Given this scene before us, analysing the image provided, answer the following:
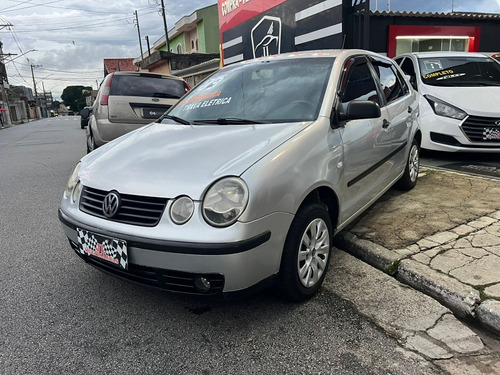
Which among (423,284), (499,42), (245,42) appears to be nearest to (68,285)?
(423,284)

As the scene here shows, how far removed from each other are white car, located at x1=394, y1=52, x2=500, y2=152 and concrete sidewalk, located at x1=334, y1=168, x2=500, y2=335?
43.7 inches

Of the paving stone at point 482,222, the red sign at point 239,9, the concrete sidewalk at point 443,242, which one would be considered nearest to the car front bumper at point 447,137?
the concrete sidewalk at point 443,242

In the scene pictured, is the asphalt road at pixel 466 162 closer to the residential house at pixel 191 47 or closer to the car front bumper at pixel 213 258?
the car front bumper at pixel 213 258

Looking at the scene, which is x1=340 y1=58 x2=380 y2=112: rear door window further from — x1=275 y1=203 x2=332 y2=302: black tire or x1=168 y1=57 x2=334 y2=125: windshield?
x1=275 y1=203 x2=332 y2=302: black tire

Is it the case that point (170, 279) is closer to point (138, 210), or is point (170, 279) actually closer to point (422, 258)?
point (138, 210)

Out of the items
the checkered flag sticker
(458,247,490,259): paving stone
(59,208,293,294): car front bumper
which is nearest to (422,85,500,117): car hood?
the checkered flag sticker

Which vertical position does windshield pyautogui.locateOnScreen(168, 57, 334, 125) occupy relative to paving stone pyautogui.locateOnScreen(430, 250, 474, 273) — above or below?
above

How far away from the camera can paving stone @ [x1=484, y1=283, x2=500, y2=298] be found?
237 cm

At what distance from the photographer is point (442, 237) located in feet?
10.5

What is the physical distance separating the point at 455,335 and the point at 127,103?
5.43m

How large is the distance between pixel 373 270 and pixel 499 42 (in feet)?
49.2

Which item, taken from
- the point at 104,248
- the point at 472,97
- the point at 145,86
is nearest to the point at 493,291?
the point at 104,248

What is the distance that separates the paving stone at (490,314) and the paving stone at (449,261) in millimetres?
401

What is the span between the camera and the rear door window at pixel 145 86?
6.19 metres
